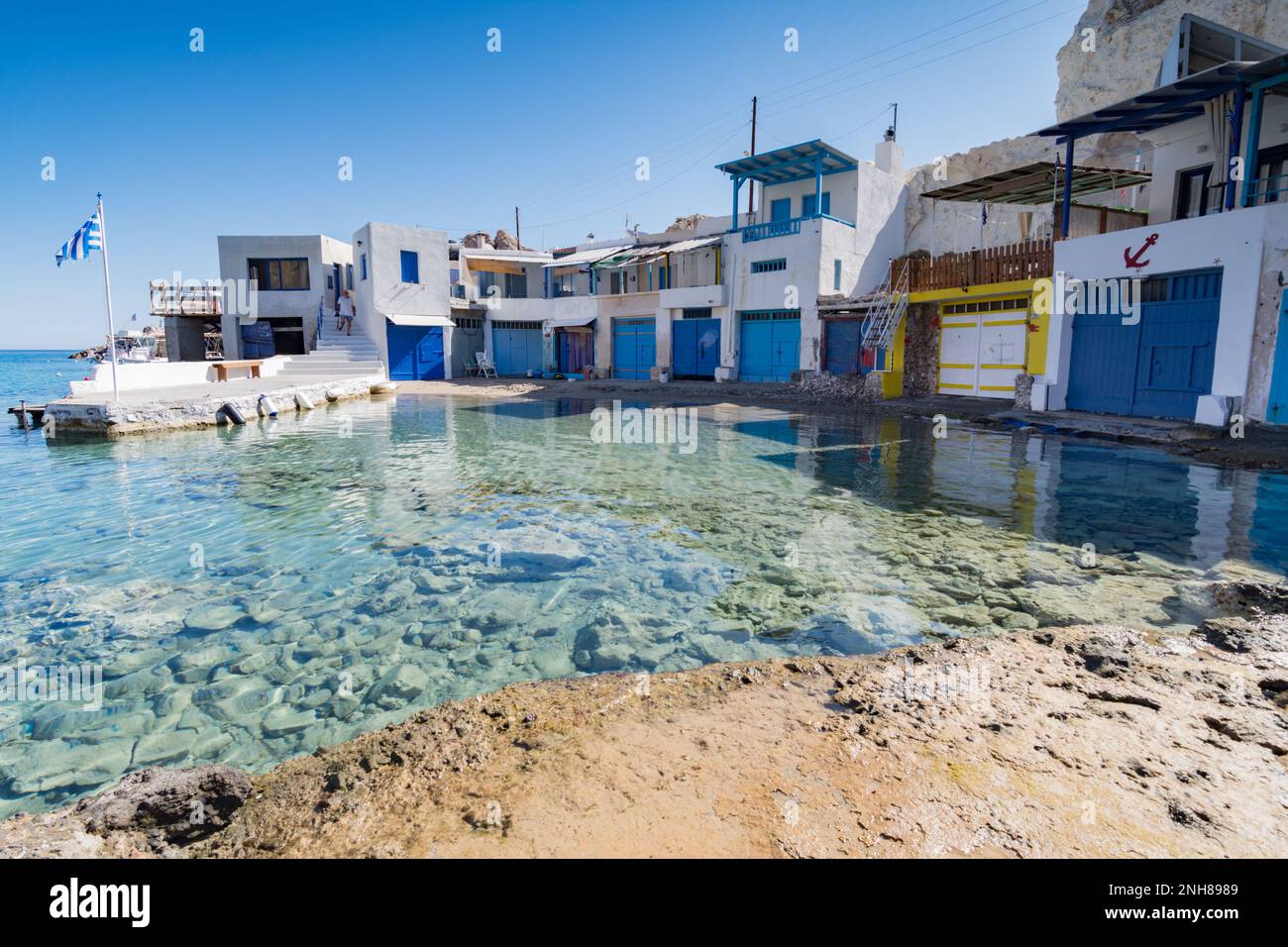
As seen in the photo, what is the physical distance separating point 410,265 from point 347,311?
13.2 feet

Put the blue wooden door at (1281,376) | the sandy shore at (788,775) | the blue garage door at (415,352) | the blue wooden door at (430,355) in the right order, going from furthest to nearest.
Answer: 1. the blue wooden door at (430,355)
2. the blue garage door at (415,352)
3. the blue wooden door at (1281,376)
4. the sandy shore at (788,775)

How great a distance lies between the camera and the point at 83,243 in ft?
52.4

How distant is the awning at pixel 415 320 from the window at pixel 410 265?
72.6 inches

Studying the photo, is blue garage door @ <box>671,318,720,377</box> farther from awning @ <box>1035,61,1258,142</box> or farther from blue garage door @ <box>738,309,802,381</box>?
awning @ <box>1035,61,1258,142</box>

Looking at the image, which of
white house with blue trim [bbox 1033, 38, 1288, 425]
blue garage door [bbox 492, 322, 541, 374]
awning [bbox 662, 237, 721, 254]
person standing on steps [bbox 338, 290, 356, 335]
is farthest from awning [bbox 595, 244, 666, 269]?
white house with blue trim [bbox 1033, 38, 1288, 425]

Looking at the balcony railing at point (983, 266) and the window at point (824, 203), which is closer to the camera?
the balcony railing at point (983, 266)

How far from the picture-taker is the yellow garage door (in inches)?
811

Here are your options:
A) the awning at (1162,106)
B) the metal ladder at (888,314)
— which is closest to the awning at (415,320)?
the metal ladder at (888,314)

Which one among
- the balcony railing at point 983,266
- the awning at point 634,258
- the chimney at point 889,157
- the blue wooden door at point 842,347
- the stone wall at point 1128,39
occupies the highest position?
the stone wall at point 1128,39

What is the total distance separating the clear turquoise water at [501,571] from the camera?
→ 461cm

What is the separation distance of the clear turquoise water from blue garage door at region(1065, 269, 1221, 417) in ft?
10.8

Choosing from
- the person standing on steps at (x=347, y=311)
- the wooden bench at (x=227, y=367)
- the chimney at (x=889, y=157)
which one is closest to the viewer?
the wooden bench at (x=227, y=367)

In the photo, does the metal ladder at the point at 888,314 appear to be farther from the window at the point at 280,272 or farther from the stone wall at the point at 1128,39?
the window at the point at 280,272

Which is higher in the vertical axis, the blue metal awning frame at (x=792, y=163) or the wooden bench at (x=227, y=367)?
the blue metal awning frame at (x=792, y=163)
